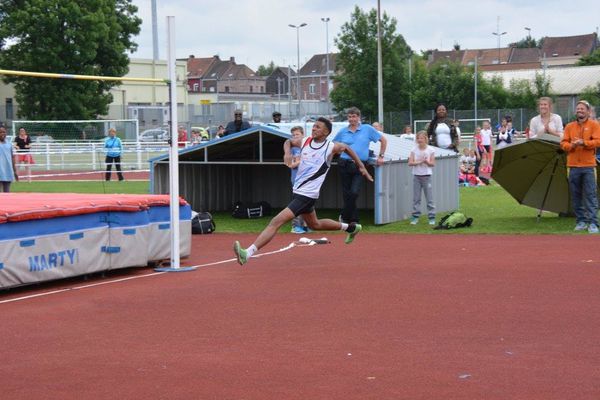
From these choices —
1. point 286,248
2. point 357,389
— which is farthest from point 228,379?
point 286,248

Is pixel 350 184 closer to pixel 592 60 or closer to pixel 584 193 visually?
pixel 584 193

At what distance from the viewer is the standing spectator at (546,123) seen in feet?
56.5

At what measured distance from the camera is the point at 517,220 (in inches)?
742

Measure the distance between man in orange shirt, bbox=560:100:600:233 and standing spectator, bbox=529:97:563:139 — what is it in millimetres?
1002

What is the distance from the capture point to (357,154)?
56.9 ft

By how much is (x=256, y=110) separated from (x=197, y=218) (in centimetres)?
5290

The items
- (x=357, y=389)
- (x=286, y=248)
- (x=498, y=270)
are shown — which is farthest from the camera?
(x=286, y=248)

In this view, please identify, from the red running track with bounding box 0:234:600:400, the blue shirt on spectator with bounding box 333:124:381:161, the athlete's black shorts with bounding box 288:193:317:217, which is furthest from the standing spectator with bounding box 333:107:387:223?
the athlete's black shorts with bounding box 288:193:317:217

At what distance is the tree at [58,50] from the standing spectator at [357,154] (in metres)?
40.4

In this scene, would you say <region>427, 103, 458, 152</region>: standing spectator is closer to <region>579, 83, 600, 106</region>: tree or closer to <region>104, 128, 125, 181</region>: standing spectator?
<region>104, 128, 125, 181</region>: standing spectator

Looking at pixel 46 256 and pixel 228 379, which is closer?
pixel 228 379

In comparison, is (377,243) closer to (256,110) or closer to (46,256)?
(46,256)

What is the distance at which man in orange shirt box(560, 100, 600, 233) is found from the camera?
1591 cm

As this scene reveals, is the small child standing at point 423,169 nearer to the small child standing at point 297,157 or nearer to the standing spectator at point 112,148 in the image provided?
the small child standing at point 297,157
